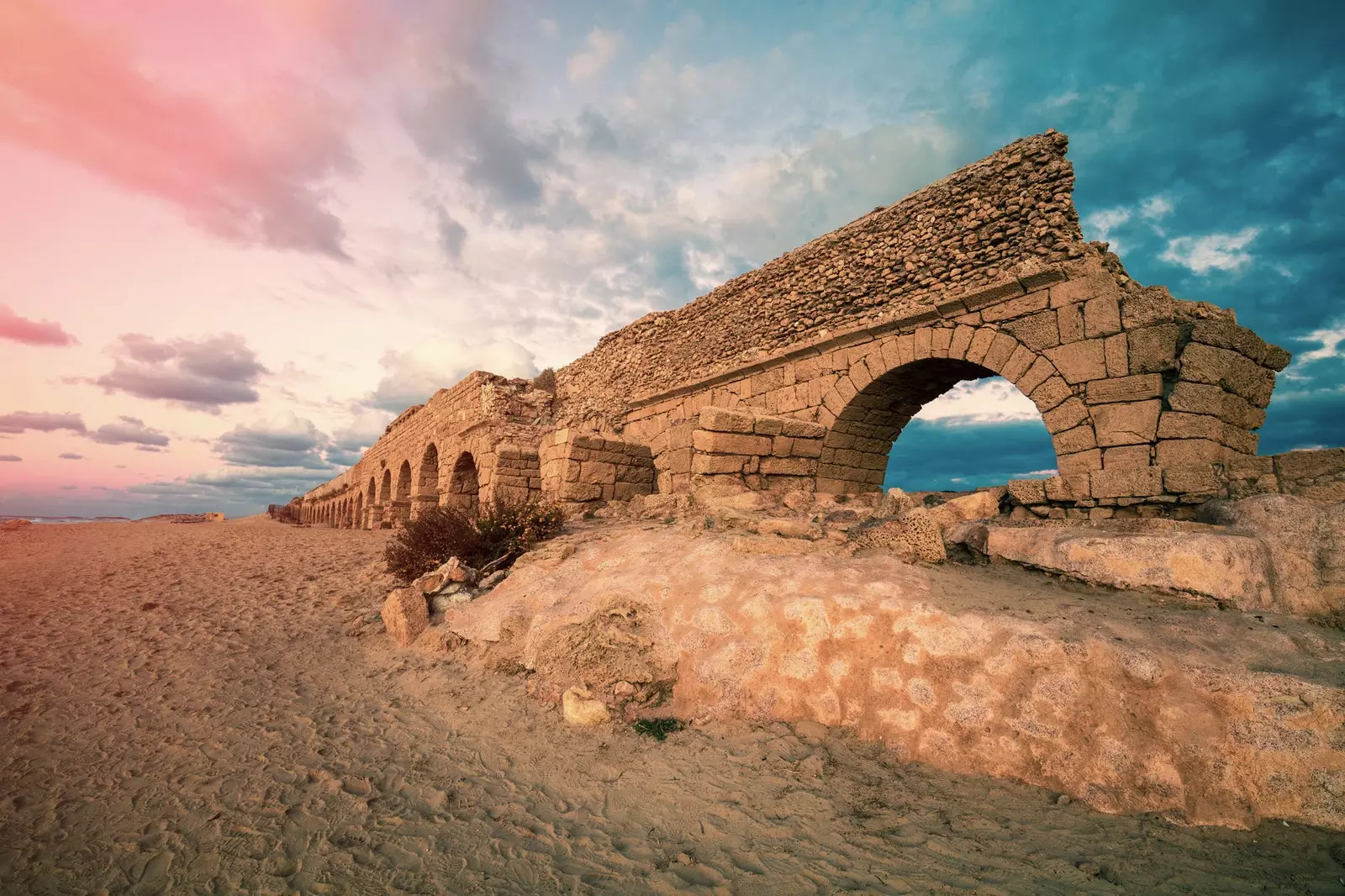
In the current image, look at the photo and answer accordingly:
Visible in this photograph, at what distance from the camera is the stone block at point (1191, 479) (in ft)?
15.5

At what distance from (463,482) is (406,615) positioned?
1010 cm

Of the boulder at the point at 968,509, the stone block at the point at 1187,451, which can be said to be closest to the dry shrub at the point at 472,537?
the boulder at the point at 968,509

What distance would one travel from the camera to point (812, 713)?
10.5 feet

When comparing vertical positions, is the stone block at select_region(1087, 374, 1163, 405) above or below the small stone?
above

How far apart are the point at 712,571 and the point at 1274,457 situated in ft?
14.6

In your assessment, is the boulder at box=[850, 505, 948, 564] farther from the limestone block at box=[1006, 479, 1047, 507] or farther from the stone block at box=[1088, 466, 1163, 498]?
the stone block at box=[1088, 466, 1163, 498]

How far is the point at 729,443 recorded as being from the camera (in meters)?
6.98

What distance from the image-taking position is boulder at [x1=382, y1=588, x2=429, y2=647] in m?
5.07

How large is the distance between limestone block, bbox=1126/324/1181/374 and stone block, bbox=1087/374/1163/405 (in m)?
0.09

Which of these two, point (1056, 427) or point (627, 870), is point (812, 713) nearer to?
point (627, 870)

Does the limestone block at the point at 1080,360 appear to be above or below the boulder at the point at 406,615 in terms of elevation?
above

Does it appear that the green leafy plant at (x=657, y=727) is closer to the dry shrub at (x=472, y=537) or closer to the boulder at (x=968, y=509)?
the boulder at (x=968, y=509)

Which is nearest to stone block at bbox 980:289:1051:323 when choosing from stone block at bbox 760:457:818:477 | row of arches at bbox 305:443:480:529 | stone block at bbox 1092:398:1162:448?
stone block at bbox 1092:398:1162:448

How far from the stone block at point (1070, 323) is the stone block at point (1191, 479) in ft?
6.24
